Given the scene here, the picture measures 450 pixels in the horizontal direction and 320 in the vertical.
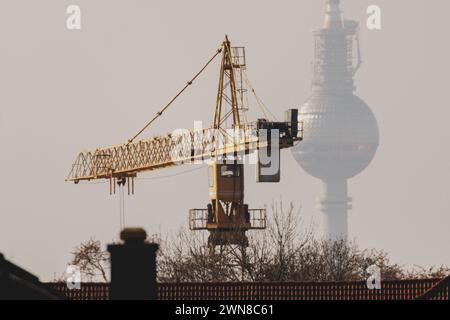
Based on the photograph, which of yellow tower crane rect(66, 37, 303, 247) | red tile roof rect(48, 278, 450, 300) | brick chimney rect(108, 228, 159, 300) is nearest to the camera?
brick chimney rect(108, 228, 159, 300)

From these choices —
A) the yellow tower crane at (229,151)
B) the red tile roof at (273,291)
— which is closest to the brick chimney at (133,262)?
the red tile roof at (273,291)

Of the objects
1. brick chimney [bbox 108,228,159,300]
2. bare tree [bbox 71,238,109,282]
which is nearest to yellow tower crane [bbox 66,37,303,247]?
bare tree [bbox 71,238,109,282]

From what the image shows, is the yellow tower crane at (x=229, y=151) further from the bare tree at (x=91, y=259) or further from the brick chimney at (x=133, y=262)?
the brick chimney at (x=133, y=262)

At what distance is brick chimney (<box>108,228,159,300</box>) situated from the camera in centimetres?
4341

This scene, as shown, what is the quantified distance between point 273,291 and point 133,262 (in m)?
33.8

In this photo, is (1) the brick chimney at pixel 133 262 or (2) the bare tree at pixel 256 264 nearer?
(1) the brick chimney at pixel 133 262

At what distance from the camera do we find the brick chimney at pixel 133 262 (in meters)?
43.4

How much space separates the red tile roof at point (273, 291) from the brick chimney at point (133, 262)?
31.5 m

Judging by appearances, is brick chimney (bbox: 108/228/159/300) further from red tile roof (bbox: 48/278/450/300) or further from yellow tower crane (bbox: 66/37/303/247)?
yellow tower crane (bbox: 66/37/303/247)

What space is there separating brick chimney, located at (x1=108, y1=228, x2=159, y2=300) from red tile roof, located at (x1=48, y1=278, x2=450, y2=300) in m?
31.5

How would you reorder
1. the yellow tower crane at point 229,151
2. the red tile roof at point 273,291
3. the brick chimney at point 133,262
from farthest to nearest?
the yellow tower crane at point 229,151 → the red tile roof at point 273,291 → the brick chimney at point 133,262

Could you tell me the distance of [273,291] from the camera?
77125 millimetres
